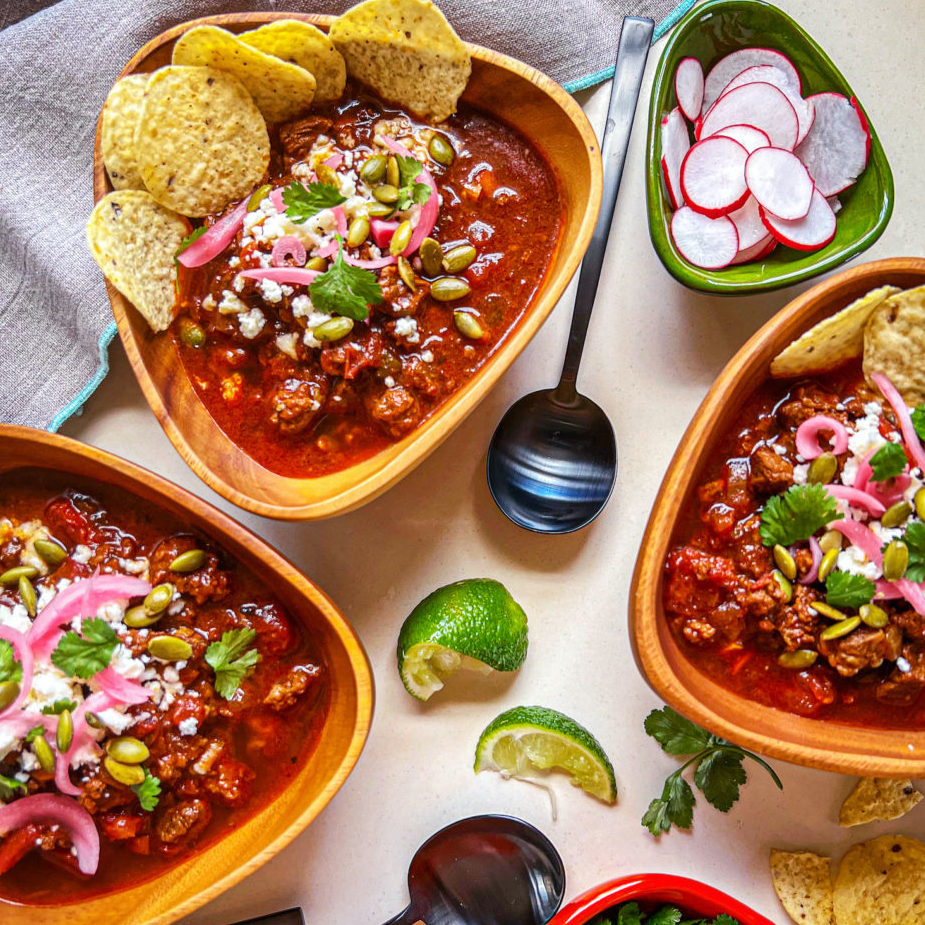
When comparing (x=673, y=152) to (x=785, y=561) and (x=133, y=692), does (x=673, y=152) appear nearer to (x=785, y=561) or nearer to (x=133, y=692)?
A: (x=785, y=561)

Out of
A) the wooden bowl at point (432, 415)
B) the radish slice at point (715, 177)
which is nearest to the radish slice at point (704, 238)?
the radish slice at point (715, 177)

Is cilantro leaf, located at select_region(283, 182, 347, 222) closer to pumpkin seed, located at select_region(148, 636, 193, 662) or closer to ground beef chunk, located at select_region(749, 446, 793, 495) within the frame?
pumpkin seed, located at select_region(148, 636, 193, 662)

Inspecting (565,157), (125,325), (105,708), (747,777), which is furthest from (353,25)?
(747,777)

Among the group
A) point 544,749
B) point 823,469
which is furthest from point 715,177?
point 544,749

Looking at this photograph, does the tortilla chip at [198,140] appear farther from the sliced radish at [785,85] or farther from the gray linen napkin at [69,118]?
the sliced radish at [785,85]

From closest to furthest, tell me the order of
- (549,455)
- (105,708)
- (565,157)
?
(105,708)
(565,157)
(549,455)

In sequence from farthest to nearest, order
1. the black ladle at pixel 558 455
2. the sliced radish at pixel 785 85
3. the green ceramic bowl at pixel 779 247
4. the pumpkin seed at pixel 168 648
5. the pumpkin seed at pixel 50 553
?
the black ladle at pixel 558 455
the sliced radish at pixel 785 85
the green ceramic bowl at pixel 779 247
the pumpkin seed at pixel 50 553
the pumpkin seed at pixel 168 648

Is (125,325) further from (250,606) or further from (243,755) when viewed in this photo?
(243,755)
